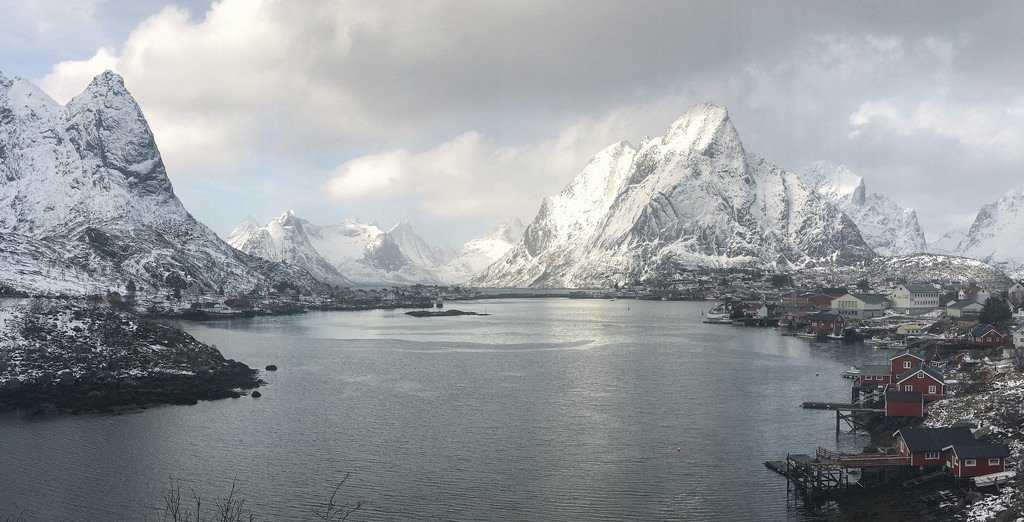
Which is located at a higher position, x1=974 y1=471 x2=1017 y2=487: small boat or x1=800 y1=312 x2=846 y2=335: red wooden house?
x1=800 y1=312 x2=846 y2=335: red wooden house

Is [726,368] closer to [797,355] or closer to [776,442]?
[797,355]

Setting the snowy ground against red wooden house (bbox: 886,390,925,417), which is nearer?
the snowy ground

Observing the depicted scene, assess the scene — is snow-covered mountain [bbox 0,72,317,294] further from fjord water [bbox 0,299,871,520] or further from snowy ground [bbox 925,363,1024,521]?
snowy ground [bbox 925,363,1024,521]

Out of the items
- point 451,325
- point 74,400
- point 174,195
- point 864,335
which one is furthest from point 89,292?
point 864,335

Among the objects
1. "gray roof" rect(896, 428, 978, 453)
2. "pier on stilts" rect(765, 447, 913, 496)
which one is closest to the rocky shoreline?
"pier on stilts" rect(765, 447, 913, 496)

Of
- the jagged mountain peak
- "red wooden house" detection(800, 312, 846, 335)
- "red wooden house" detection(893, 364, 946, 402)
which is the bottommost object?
"red wooden house" detection(893, 364, 946, 402)

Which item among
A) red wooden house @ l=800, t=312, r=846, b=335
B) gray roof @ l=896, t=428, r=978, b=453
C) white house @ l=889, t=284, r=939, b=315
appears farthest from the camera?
white house @ l=889, t=284, r=939, b=315

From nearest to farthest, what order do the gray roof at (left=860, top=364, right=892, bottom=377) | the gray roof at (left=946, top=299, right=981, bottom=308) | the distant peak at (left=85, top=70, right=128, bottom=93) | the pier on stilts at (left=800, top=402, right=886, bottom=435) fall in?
the pier on stilts at (left=800, top=402, right=886, bottom=435)
the gray roof at (left=860, top=364, right=892, bottom=377)
the gray roof at (left=946, top=299, right=981, bottom=308)
the distant peak at (left=85, top=70, right=128, bottom=93)
